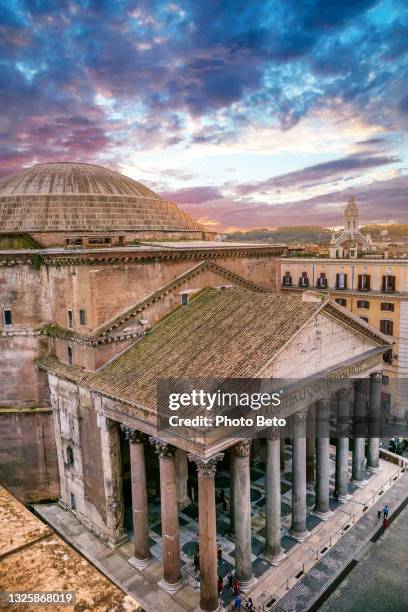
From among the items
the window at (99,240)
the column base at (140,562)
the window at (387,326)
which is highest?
the window at (99,240)

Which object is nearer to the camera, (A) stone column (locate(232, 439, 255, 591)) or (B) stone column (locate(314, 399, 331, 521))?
(A) stone column (locate(232, 439, 255, 591))

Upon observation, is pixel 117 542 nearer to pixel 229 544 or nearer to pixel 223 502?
pixel 229 544

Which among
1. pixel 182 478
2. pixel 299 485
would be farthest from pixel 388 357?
pixel 182 478

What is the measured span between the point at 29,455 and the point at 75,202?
1685cm

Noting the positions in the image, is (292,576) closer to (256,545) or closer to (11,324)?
(256,545)

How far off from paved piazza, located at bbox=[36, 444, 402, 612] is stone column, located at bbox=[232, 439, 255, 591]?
0.97m

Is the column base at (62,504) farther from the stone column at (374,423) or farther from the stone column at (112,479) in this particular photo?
the stone column at (374,423)

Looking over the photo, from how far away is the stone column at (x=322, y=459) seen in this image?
2267 centimetres

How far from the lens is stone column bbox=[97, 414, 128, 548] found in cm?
2200

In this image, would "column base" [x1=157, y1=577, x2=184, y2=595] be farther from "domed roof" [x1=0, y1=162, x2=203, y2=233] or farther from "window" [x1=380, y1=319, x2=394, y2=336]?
"window" [x1=380, y1=319, x2=394, y2=336]

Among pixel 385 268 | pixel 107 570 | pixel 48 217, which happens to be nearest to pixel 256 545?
pixel 107 570

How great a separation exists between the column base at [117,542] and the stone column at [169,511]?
13.2ft

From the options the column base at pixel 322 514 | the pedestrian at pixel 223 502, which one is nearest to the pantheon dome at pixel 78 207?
the pedestrian at pixel 223 502

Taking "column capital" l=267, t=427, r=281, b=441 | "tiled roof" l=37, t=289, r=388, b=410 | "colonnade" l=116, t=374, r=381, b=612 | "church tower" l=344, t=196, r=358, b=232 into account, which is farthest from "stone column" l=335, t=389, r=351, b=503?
"church tower" l=344, t=196, r=358, b=232
